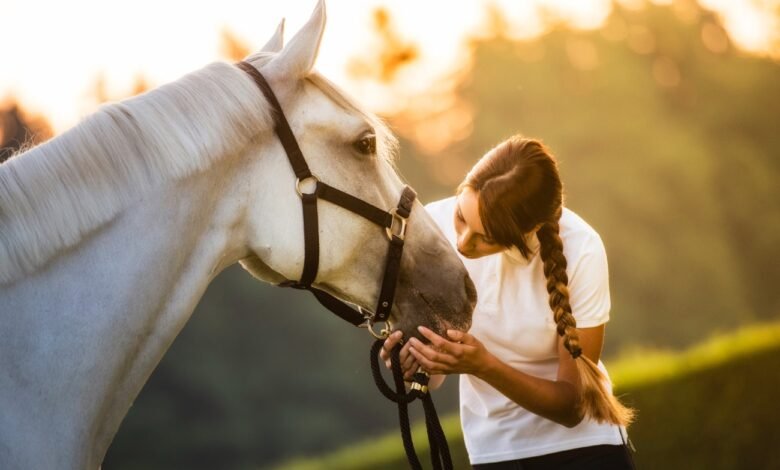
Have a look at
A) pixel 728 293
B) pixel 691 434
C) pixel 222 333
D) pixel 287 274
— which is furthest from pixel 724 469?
pixel 728 293

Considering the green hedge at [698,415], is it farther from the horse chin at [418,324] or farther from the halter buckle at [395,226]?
the halter buckle at [395,226]

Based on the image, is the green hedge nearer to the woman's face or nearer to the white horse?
the woman's face

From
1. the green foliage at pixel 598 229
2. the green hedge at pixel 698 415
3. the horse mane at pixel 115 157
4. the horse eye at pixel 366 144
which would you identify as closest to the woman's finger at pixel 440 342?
the horse eye at pixel 366 144

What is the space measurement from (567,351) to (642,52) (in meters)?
32.0

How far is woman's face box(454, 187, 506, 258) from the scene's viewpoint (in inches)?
133

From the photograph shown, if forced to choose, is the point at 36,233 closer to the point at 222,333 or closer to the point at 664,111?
the point at 222,333

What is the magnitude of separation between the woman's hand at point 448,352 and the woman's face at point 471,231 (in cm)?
45

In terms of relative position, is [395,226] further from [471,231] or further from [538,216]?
[538,216]

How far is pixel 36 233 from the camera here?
2.40 meters

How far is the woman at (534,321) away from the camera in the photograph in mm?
3340

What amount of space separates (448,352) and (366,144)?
73 cm

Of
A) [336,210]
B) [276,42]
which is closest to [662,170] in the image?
[276,42]

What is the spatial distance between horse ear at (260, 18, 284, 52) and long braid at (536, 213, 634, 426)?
1190 mm

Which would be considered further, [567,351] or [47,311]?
[567,351]
